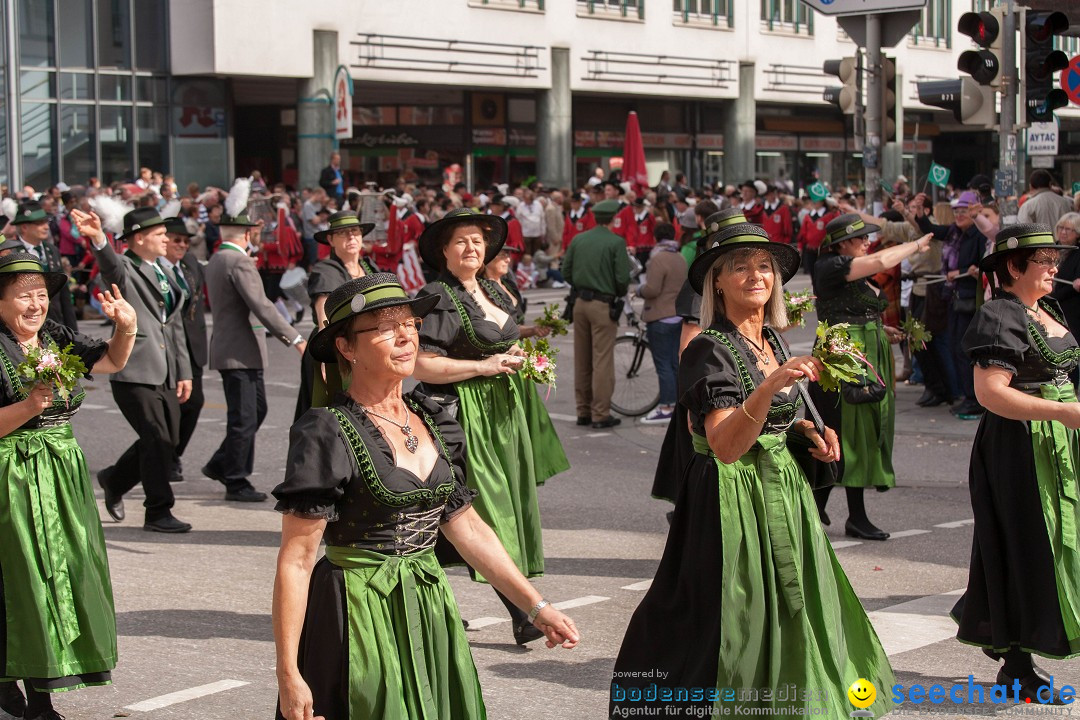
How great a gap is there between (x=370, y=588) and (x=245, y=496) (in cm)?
675

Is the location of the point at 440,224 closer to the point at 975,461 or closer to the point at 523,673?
the point at 523,673

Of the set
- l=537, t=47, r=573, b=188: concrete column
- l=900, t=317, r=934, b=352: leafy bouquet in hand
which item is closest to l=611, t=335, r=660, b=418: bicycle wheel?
l=900, t=317, r=934, b=352: leafy bouquet in hand

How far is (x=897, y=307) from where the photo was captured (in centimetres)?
1480

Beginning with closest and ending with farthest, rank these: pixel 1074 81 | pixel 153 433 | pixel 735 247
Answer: pixel 735 247, pixel 153 433, pixel 1074 81

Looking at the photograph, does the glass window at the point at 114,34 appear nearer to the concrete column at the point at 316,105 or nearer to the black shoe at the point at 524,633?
the concrete column at the point at 316,105

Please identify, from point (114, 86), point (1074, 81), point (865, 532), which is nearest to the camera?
point (865, 532)

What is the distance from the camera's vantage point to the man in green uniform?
14.0 metres

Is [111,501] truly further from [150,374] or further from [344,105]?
[344,105]

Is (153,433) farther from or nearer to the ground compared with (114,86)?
nearer to the ground

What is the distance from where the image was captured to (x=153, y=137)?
3278cm

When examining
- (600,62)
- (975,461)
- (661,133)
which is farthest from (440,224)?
(661,133)

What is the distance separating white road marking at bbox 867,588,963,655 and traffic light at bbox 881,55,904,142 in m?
7.54

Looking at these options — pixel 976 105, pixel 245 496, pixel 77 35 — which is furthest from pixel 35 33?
pixel 245 496

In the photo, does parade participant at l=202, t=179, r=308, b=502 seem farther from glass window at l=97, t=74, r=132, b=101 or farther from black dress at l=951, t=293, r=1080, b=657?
glass window at l=97, t=74, r=132, b=101
